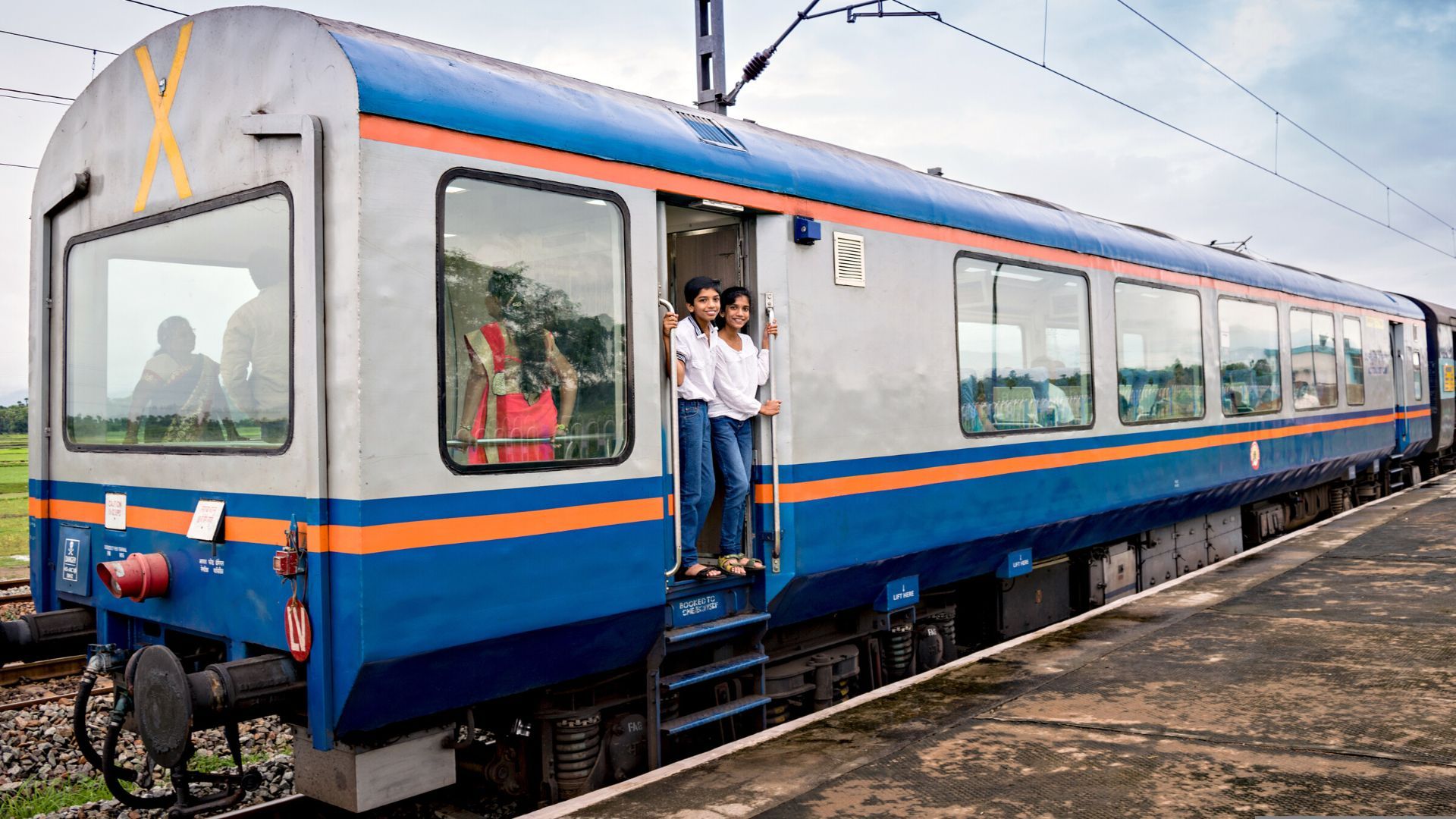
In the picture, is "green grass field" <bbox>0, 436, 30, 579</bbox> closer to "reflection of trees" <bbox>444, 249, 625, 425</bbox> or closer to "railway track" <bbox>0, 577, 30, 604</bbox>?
"railway track" <bbox>0, 577, 30, 604</bbox>

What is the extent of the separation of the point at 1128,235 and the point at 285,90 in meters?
6.96

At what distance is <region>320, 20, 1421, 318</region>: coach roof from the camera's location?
Answer: 396 centimetres

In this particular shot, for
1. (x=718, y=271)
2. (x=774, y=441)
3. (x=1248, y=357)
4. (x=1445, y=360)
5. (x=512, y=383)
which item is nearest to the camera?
(x=512, y=383)

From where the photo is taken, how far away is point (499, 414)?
4199 mm

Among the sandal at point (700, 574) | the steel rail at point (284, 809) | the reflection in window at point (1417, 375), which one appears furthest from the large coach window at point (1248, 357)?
the steel rail at point (284, 809)

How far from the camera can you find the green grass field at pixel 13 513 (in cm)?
1517

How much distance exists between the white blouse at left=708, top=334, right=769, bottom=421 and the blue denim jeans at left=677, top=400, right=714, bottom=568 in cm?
13

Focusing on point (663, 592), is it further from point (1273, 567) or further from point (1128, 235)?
point (1273, 567)

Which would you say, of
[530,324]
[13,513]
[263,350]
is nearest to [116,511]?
[263,350]

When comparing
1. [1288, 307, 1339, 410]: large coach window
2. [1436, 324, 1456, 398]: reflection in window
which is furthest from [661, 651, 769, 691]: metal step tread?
[1436, 324, 1456, 398]: reflection in window

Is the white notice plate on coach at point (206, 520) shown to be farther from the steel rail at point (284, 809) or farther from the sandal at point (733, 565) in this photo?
the sandal at point (733, 565)

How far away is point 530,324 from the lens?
4.34m

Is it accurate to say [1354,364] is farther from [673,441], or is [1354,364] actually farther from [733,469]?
[673,441]

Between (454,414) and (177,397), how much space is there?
141 cm
